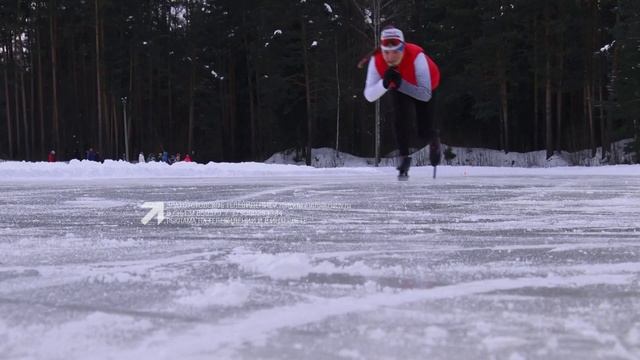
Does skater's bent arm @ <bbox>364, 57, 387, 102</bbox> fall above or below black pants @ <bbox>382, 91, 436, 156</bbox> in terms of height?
above

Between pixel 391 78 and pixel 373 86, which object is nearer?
pixel 391 78

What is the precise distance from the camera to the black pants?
629 centimetres

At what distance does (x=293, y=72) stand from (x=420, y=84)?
30.3m

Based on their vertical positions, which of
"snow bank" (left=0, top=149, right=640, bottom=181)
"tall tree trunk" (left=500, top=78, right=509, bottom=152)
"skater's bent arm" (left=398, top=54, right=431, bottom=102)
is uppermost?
"tall tree trunk" (left=500, top=78, right=509, bottom=152)

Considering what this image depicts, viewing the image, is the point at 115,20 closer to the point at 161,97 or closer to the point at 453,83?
the point at 161,97

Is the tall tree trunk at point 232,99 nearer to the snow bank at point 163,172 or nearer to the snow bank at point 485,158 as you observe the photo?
the snow bank at point 485,158

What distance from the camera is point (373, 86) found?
6.10 meters

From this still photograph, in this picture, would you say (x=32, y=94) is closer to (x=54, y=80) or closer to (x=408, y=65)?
(x=54, y=80)

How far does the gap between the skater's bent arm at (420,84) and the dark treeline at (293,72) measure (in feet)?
69.8

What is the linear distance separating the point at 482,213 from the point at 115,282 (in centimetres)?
465

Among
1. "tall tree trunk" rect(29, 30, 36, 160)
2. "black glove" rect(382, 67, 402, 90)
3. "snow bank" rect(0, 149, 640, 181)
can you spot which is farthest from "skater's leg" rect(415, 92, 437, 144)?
"tall tree trunk" rect(29, 30, 36, 160)

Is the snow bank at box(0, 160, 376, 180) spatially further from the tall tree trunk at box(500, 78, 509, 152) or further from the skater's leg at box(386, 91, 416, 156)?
the tall tree trunk at box(500, 78, 509, 152)

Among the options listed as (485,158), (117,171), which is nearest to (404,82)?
(117,171)

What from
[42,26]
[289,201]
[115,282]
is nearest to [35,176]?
[289,201]
